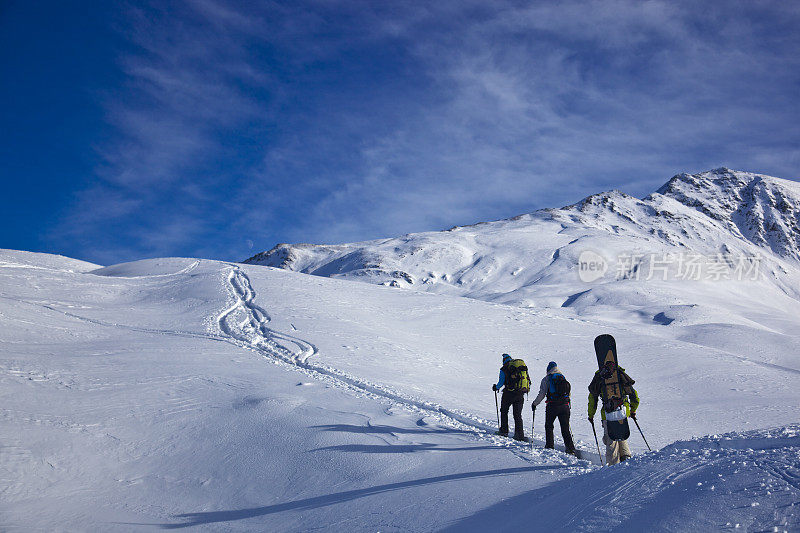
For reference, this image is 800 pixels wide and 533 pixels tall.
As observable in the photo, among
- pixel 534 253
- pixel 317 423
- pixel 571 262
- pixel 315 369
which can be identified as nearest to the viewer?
pixel 317 423

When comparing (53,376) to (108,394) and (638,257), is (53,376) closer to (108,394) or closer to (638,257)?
(108,394)

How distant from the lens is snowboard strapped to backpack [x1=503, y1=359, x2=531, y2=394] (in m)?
9.78

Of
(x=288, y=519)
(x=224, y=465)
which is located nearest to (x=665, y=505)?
(x=288, y=519)

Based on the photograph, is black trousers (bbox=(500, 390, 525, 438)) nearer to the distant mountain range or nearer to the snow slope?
the snow slope

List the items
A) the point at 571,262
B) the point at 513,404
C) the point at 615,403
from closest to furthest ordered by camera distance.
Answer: the point at 615,403, the point at 513,404, the point at 571,262

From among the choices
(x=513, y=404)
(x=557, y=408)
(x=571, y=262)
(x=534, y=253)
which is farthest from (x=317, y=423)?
(x=534, y=253)

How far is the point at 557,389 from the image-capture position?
9016mm

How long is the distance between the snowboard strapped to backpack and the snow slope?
1.14 meters

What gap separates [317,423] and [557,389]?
4.82 m

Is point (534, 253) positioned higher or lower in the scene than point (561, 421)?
higher

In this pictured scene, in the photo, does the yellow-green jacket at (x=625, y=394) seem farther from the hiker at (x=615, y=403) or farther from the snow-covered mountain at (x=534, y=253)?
the snow-covered mountain at (x=534, y=253)

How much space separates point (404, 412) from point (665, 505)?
23.2 ft

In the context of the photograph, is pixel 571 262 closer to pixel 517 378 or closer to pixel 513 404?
pixel 517 378

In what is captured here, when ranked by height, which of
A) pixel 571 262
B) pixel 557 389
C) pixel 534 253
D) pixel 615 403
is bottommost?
pixel 615 403
